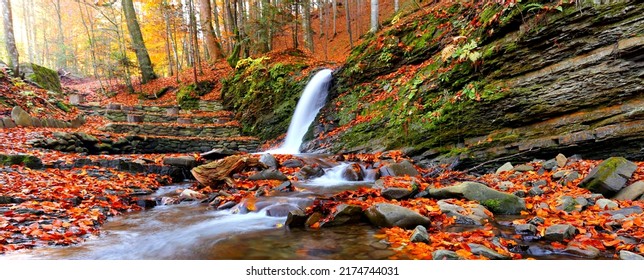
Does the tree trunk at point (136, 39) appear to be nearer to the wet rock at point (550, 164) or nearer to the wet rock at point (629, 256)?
the wet rock at point (550, 164)

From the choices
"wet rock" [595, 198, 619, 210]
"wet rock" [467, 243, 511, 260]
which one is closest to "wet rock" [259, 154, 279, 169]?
"wet rock" [467, 243, 511, 260]

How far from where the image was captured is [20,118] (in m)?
9.73

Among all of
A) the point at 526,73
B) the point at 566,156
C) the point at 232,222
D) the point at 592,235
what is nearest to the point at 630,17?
the point at 526,73

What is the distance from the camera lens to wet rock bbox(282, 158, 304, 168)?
8.57m

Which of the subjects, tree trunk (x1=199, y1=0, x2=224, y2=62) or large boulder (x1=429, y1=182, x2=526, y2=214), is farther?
tree trunk (x1=199, y1=0, x2=224, y2=62)

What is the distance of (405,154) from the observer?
26.2 ft

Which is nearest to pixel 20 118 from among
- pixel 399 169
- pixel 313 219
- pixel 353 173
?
pixel 353 173

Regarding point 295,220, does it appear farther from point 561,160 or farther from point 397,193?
point 561,160

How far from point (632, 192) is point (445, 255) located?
3130 mm

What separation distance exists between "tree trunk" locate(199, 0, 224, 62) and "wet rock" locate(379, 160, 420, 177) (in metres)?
16.6

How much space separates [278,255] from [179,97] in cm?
1690

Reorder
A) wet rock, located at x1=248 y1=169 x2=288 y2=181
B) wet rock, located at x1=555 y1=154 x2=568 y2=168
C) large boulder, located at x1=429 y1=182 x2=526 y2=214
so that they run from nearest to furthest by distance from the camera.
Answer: large boulder, located at x1=429 y1=182 x2=526 y2=214
wet rock, located at x1=555 y1=154 x2=568 y2=168
wet rock, located at x1=248 y1=169 x2=288 y2=181

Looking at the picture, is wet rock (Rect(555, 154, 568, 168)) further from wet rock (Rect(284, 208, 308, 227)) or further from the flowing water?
wet rock (Rect(284, 208, 308, 227))

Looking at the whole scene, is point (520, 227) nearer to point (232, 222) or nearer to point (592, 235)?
point (592, 235)
